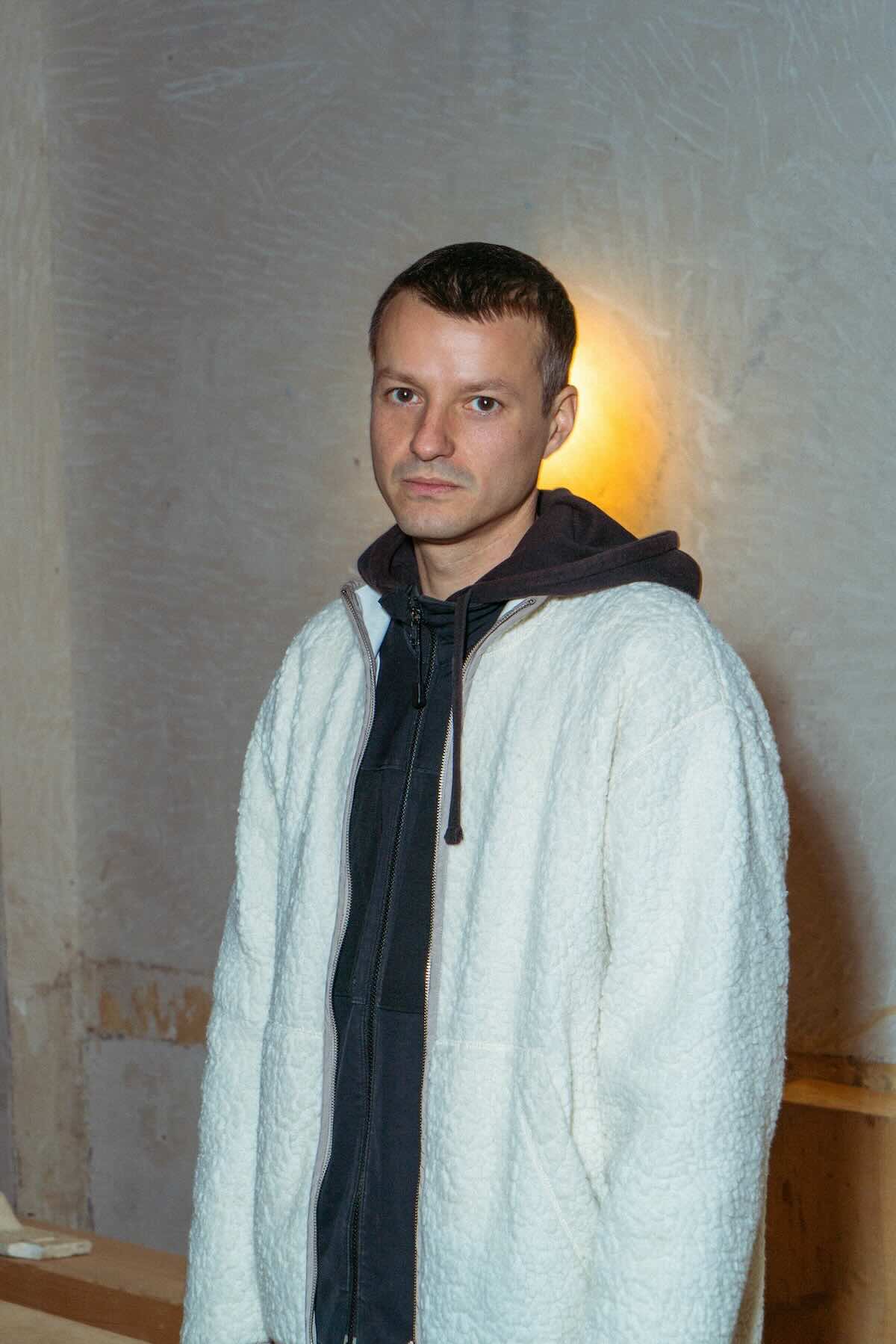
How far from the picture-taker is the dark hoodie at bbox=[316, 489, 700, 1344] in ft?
4.30

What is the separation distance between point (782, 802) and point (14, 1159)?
250 centimetres

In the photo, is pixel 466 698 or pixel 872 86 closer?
pixel 466 698

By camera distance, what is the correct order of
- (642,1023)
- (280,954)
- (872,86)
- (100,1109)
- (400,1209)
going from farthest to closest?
(100,1109) < (872,86) < (280,954) < (400,1209) < (642,1023)

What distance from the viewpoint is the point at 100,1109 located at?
3.39 meters

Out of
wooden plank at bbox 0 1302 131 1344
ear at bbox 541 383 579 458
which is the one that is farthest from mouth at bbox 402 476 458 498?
wooden plank at bbox 0 1302 131 1344

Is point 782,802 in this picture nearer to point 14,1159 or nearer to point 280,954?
point 280,954

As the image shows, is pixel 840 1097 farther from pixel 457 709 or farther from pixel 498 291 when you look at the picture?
pixel 498 291

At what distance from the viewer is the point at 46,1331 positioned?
193 cm

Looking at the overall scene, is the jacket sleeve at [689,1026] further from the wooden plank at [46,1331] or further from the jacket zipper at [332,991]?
the wooden plank at [46,1331]

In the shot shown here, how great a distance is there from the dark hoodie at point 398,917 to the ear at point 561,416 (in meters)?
0.05

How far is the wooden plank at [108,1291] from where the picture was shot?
7.28 feet

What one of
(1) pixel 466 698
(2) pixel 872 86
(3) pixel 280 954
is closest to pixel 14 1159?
(3) pixel 280 954

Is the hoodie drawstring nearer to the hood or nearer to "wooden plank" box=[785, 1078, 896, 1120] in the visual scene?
the hood

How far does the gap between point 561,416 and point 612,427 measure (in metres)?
1.20
